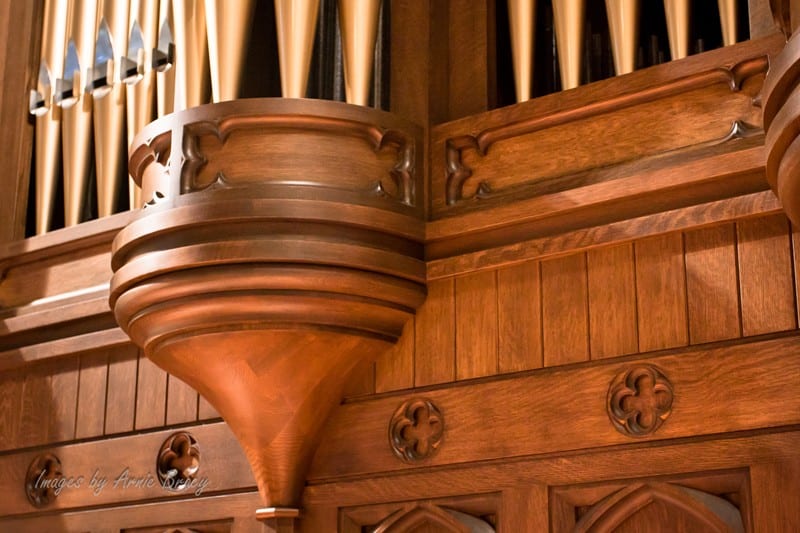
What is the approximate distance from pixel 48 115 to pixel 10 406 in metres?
1.04

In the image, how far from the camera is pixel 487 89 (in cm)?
358

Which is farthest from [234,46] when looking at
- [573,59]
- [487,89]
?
[573,59]

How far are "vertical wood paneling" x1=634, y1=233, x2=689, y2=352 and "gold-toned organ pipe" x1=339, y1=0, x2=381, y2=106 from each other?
0.88 metres

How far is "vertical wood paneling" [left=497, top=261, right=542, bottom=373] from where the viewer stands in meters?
3.26

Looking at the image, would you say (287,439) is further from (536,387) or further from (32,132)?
(32,132)

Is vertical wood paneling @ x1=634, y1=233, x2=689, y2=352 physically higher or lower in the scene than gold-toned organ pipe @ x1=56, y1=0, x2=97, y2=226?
lower

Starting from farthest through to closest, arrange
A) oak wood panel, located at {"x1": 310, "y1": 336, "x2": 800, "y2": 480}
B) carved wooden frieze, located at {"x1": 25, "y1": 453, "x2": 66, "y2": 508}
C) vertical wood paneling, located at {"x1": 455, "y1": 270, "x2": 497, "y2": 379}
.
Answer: carved wooden frieze, located at {"x1": 25, "y1": 453, "x2": 66, "y2": 508} < vertical wood paneling, located at {"x1": 455, "y1": 270, "x2": 497, "y2": 379} < oak wood panel, located at {"x1": 310, "y1": 336, "x2": 800, "y2": 480}

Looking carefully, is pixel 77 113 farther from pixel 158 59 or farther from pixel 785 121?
pixel 785 121

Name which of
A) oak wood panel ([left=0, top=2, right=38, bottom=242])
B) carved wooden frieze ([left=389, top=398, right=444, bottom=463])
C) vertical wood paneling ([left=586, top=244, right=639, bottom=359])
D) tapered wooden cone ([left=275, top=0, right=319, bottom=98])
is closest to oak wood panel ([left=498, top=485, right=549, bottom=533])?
carved wooden frieze ([left=389, top=398, right=444, bottom=463])

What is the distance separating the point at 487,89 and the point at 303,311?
0.81 metres

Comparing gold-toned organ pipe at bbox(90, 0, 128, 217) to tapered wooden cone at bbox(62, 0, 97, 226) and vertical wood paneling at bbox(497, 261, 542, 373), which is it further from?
vertical wood paneling at bbox(497, 261, 542, 373)

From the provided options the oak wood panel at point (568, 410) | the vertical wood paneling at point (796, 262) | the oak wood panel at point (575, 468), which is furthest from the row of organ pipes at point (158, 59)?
the oak wood panel at point (575, 468)

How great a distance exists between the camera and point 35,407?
4.33m

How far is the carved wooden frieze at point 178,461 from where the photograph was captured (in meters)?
3.87
